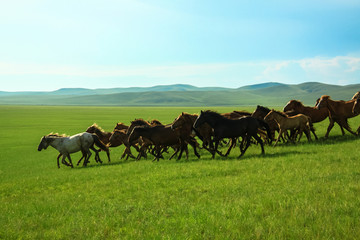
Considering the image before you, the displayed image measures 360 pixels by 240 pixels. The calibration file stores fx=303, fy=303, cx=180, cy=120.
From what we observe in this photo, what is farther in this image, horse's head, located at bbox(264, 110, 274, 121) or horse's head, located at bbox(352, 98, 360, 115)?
horse's head, located at bbox(352, 98, 360, 115)

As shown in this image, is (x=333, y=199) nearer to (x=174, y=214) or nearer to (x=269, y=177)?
(x=269, y=177)

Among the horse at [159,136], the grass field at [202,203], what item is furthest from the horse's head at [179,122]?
the grass field at [202,203]

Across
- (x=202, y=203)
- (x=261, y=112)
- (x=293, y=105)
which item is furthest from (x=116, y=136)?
(x=202, y=203)

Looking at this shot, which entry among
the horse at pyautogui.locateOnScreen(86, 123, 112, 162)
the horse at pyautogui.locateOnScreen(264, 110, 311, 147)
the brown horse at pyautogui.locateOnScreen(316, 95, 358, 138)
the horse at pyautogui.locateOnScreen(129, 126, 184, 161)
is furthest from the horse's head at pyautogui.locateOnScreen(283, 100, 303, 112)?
the horse at pyautogui.locateOnScreen(86, 123, 112, 162)

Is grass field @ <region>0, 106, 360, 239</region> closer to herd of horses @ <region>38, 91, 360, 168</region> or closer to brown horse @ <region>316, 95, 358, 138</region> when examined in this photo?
herd of horses @ <region>38, 91, 360, 168</region>

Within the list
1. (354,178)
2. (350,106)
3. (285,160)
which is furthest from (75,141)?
(350,106)

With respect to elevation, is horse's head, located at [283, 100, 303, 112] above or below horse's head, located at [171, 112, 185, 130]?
above

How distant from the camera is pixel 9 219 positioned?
695cm

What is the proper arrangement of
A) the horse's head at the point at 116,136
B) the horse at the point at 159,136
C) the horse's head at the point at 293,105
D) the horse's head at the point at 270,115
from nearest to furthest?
the horse at the point at 159,136 < the horse's head at the point at 270,115 < the horse's head at the point at 116,136 < the horse's head at the point at 293,105

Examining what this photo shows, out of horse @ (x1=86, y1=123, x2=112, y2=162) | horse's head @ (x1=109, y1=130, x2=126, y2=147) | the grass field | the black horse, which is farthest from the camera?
horse @ (x1=86, y1=123, x2=112, y2=162)

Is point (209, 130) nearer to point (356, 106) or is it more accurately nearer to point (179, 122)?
point (179, 122)

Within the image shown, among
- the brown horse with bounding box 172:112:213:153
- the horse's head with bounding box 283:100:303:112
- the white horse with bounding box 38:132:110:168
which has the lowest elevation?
the white horse with bounding box 38:132:110:168

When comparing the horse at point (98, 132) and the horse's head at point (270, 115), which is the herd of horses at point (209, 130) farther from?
the horse at point (98, 132)

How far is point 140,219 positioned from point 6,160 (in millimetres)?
17773
